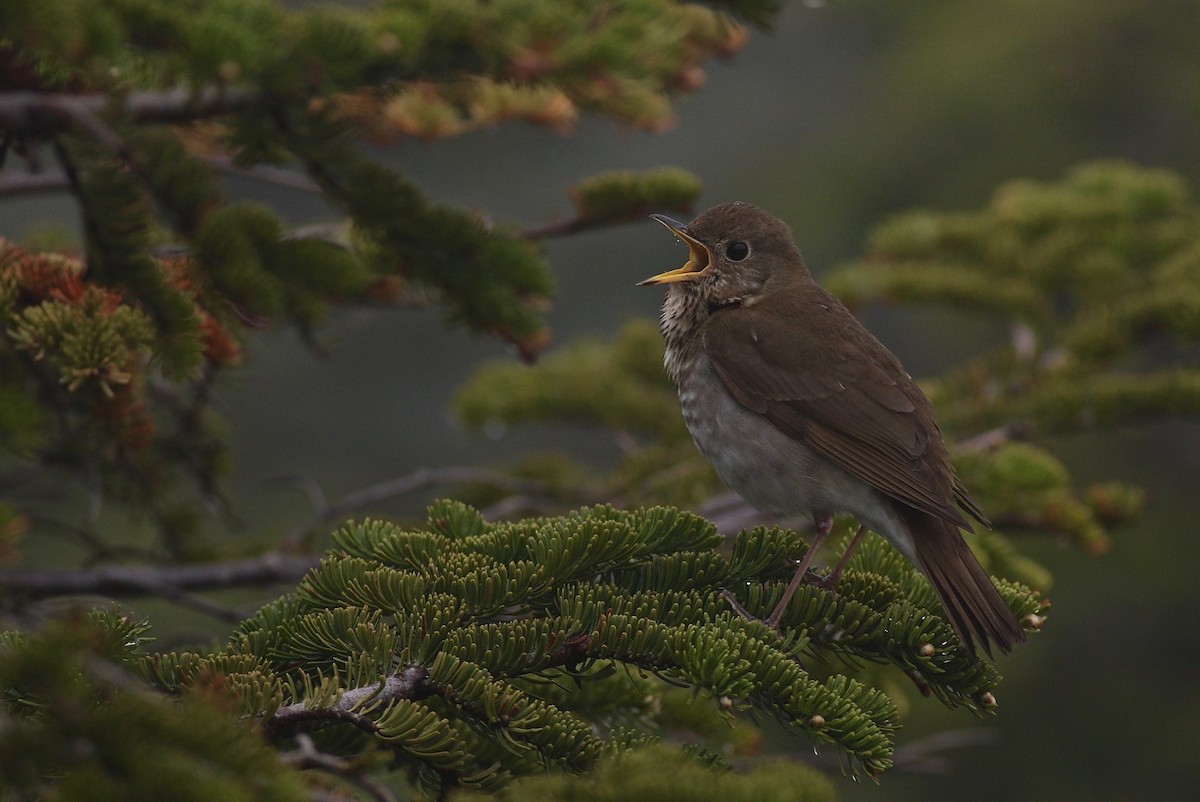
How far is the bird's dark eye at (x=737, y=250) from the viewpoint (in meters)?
4.22

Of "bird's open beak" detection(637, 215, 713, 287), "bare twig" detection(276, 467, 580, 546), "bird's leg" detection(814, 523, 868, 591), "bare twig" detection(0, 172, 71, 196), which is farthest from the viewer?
"bare twig" detection(276, 467, 580, 546)

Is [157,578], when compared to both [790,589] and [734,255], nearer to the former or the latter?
[790,589]

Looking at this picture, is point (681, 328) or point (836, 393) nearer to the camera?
point (836, 393)

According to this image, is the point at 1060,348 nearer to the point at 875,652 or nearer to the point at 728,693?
the point at 875,652

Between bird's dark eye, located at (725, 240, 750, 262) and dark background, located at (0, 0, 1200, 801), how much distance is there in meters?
4.96

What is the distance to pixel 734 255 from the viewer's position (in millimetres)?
4230

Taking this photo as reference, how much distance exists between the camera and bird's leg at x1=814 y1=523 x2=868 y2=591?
2.65 m

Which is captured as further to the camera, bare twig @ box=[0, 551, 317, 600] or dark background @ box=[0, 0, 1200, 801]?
dark background @ box=[0, 0, 1200, 801]

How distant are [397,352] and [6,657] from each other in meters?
16.9

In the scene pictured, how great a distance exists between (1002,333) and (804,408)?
8.78 metres

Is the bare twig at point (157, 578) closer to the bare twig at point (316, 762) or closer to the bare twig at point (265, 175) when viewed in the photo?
the bare twig at point (265, 175)

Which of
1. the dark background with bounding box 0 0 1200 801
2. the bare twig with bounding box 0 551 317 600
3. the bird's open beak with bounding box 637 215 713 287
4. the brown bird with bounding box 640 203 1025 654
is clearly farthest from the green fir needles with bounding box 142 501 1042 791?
the dark background with bounding box 0 0 1200 801

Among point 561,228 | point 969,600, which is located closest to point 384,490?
point 561,228

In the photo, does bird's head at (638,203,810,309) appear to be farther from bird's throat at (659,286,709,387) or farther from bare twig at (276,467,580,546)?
bare twig at (276,467,580,546)
